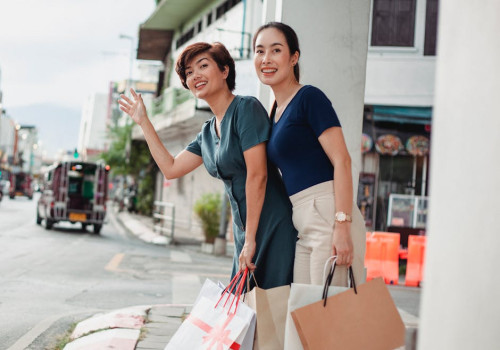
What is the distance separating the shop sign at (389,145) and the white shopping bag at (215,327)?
1351 centimetres

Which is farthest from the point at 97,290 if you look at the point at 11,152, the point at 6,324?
the point at 11,152

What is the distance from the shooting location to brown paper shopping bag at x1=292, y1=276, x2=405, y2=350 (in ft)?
8.25

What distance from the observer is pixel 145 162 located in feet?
128

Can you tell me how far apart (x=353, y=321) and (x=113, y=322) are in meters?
3.43

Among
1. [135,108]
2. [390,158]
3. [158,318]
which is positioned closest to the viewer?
[135,108]

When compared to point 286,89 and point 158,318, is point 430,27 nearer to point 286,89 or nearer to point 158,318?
point 158,318

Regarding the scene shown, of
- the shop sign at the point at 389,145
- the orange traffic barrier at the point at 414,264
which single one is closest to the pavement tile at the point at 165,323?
the orange traffic barrier at the point at 414,264

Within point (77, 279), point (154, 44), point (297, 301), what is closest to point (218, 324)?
point (297, 301)

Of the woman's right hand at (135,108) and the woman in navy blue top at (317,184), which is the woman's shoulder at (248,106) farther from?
the woman's right hand at (135,108)

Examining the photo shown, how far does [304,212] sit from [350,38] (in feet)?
5.72

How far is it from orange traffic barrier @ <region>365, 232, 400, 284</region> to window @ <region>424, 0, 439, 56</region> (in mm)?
5964

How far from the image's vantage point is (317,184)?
286 cm

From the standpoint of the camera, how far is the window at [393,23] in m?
15.5

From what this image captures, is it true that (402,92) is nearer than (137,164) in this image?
Yes
